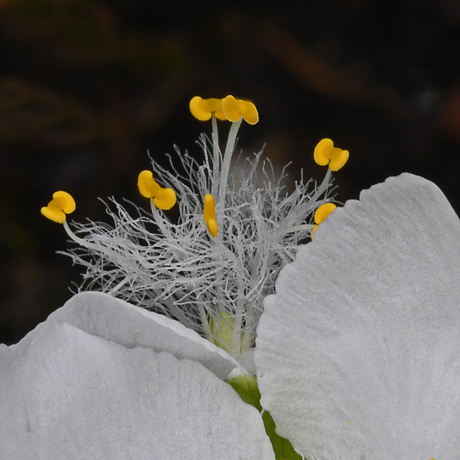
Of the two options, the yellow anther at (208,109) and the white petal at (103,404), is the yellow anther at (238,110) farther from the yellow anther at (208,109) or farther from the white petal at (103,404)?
the white petal at (103,404)

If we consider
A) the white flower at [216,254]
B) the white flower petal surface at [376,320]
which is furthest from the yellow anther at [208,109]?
the white flower petal surface at [376,320]

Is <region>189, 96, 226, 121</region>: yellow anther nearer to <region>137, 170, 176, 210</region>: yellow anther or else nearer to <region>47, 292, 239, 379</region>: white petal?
<region>137, 170, 176, 210</region>: yellow anther

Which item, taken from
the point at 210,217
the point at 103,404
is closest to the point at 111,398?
the point at 103,404

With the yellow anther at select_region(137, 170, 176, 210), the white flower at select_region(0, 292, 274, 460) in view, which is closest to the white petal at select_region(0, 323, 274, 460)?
the white flower at select_region(0, 292, 274, 460)

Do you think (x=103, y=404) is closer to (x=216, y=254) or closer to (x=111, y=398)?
(x=111, y=398)

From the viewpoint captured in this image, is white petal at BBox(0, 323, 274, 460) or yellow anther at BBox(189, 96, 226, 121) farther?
yellow anther at BBox(189, 96, 226, 121)

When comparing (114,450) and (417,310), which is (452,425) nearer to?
(417,310)

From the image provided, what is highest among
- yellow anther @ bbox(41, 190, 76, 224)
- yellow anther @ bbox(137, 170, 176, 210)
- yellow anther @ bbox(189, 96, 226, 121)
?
yellow anther @ bbox(189, 96, 226, 121)
